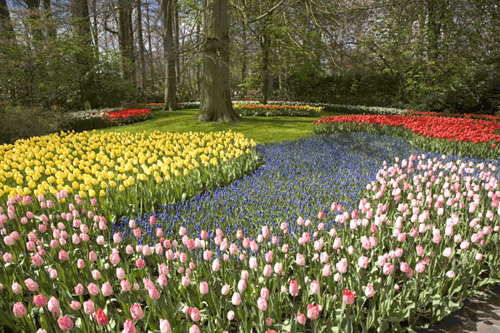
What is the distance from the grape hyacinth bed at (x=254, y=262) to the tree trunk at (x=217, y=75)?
751 centimetres

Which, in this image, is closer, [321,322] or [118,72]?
[321,322]

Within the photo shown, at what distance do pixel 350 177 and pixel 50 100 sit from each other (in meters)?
17.9

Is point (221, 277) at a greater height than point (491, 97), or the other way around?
point (491, 97)

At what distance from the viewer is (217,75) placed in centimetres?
1179

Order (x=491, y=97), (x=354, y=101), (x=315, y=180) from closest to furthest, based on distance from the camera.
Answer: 1. (x=315, y=180)
2. (x=491, y=97)
3. (x=354, y=101)

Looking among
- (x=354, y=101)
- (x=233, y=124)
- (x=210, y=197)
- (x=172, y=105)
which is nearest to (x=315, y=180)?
(x=210, y=197)

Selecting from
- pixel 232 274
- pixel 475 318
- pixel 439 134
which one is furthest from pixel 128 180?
pixel 439 134

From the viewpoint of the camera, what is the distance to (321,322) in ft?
7.00

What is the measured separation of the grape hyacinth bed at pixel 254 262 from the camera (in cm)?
194

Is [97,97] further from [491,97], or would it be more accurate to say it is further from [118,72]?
[491,97]

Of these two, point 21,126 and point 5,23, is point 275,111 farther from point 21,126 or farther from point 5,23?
point 5,23

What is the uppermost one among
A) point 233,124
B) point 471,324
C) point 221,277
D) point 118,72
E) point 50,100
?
point 118,72

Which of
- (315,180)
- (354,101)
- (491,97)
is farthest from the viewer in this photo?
(354,101)

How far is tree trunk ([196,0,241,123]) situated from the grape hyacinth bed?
24.6ft
